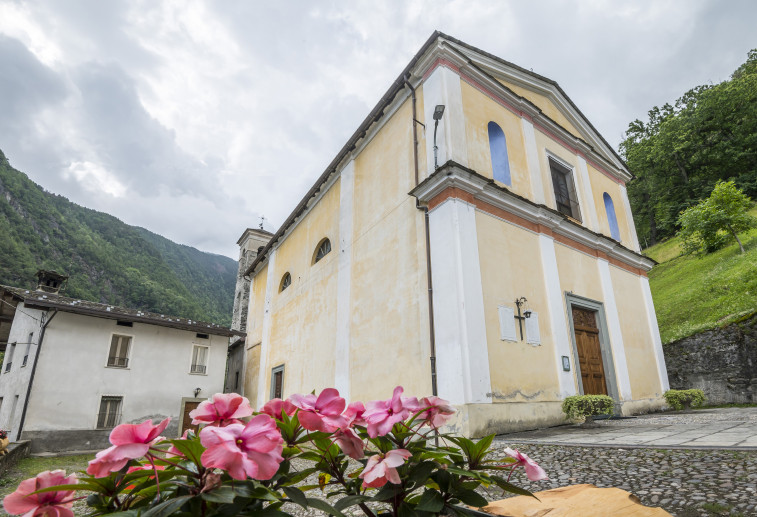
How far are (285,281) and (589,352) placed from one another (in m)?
10.5

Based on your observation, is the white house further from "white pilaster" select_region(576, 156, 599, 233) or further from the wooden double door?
"white pilaster" select_region(576, 156, 599, 233)

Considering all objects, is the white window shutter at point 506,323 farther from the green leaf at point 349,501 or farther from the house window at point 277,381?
the house window at point 277,381

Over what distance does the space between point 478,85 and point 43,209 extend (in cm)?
5955

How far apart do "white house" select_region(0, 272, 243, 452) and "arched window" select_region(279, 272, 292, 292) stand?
460 centimetres

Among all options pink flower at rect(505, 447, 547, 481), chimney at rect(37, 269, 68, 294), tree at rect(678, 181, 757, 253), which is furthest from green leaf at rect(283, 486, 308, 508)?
chimney at rect(37, 269, 68, 294)

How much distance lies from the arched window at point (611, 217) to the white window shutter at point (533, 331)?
6188 millimetres

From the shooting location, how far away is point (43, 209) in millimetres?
49344

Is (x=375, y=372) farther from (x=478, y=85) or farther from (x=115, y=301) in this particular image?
(x=115, y=301)

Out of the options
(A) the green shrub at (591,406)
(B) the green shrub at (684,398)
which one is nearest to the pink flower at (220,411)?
(A) the green shrub at (591,406)

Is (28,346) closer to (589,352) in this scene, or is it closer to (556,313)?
(556,313)

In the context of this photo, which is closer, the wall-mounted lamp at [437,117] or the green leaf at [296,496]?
the green leaf at [296,496]

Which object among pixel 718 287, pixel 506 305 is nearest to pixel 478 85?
pixel 506 305

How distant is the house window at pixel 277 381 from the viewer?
1334 centimetres

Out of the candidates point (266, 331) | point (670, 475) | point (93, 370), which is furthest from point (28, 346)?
point (670, 475)
